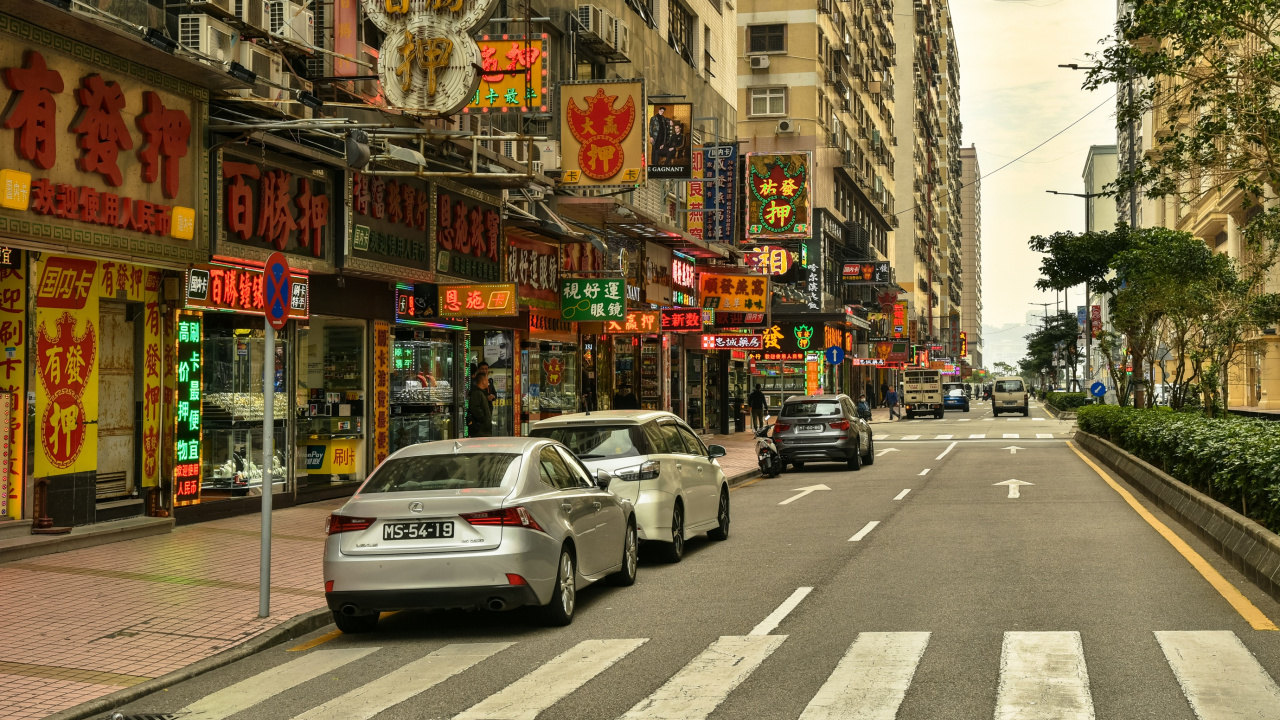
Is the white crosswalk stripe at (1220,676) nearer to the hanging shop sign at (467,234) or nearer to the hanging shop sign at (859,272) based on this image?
the hanging shop sign at (467,234)

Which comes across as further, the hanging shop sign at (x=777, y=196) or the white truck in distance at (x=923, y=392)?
the white truck in distance at (x=923, y=392)

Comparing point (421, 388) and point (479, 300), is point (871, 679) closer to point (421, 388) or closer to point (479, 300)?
point (479, 300)

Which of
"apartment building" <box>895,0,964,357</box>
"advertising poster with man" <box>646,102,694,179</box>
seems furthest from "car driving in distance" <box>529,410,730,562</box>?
"apartment building" <box>895,0,964,357</box>

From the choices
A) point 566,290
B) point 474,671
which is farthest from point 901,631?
point 566,290

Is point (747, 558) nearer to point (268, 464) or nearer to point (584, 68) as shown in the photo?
point (268, 464)

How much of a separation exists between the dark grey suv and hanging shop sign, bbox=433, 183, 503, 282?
7066 millimetres

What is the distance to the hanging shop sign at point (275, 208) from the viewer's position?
53.6 ft

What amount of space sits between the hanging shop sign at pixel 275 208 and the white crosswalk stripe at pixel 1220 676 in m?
12.0

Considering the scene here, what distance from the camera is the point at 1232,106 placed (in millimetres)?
14891

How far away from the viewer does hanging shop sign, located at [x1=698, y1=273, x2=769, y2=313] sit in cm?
3891

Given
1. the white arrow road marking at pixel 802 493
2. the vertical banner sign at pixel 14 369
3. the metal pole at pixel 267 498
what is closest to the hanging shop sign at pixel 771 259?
the white arrow road marking at pixel 802 493

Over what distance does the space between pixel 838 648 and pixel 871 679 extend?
1.00 metres

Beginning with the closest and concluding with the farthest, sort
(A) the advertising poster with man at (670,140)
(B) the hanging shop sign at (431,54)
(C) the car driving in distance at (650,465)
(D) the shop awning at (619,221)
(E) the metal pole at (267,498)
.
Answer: (E) the metal pole at (267,498) < (C) the car driving in distance at (650,465) < (B) the hanging shop sign at (431,54) < (D) the shop awning at (619,221) < (A) the advertising poster with man at (670,140)

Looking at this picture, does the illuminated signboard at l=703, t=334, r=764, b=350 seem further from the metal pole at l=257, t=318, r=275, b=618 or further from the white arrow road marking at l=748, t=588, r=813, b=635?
the metal pole at l=257, t=318, r=275, b=618
